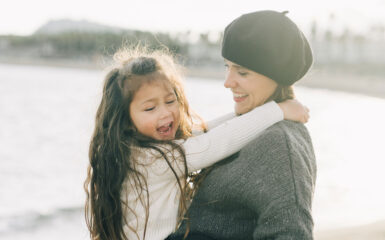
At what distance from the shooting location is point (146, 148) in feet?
6.36

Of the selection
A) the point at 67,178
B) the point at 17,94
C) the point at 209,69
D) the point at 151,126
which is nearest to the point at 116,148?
the point at 151,126

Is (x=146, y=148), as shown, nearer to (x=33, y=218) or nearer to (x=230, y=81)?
(x=230, y=81)

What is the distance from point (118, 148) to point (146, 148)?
0.13 meters

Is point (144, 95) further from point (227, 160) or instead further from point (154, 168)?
point (227, 160)

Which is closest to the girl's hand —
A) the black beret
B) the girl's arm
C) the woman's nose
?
the girl's arm

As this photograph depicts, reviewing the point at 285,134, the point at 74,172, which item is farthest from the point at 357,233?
the point at 74,172

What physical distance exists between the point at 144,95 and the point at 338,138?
11068mm

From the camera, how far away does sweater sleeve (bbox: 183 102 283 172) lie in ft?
6.03

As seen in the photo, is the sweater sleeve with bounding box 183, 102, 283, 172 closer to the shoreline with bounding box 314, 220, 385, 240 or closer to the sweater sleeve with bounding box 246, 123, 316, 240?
the sweater sleeve with bounding box 246, 123, 316, 240

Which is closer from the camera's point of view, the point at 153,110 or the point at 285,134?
the point at 285,134

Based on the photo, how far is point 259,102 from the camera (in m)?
2.01

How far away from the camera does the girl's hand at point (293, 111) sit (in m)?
1.89

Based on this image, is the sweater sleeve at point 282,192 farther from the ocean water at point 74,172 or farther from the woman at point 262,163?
the ocean water at point 74,172

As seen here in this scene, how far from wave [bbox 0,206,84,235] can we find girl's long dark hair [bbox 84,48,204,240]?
14.6 ft
